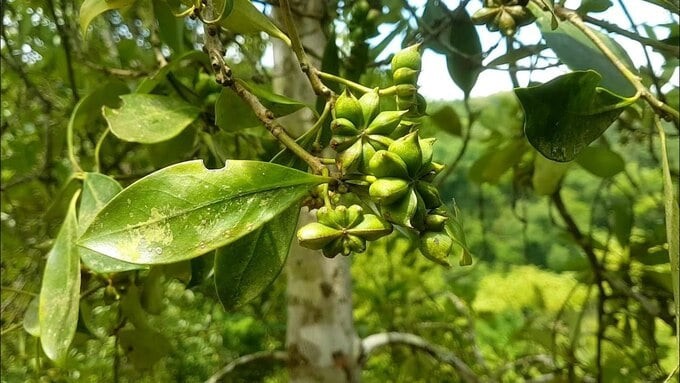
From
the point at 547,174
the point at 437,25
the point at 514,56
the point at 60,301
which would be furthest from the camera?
the point at 547,174

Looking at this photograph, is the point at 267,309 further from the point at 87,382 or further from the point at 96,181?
the point at 96,181

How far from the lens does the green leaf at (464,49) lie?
597 millimetres

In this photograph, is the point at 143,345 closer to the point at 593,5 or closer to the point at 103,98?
the point at 103,98

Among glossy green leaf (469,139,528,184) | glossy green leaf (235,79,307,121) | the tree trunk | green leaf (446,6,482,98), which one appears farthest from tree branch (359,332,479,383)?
glossy green leaf (235,79,307,121)

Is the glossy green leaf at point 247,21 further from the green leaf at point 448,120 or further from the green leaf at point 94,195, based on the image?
the green leaf at point 448,120

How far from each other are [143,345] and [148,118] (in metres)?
0.31

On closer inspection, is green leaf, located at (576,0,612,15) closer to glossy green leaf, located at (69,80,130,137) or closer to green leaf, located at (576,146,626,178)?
green leaf, located at (576,146,626,178)

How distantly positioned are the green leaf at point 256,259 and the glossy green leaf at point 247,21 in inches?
4.4

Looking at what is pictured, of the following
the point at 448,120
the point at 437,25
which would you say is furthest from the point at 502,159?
the point at 437,25

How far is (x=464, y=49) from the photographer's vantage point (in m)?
0.60

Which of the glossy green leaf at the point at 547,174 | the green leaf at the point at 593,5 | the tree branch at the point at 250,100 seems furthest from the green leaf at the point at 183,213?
the glossy green leaf at the point at 547,174

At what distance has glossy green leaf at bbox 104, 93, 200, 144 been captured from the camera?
1.52 feet

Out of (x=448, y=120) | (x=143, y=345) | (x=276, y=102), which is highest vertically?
(x=276, y=102)

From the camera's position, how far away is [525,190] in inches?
41.9
